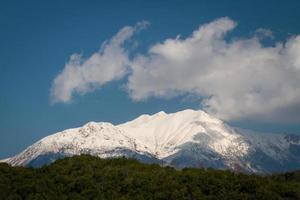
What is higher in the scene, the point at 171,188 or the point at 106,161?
the point at 106,161

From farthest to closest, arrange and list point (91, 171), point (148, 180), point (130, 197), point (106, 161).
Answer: point (106, 161) → point (91, 171) → point (148, 180) → point (130, 197)

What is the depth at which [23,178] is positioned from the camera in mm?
111188

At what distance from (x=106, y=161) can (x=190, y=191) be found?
31593 millimetres

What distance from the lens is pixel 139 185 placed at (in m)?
104

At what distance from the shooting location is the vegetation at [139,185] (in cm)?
9794

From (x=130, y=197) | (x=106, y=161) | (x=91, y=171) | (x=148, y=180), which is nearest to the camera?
(x=130, y=197)

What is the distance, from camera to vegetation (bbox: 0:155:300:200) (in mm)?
97938

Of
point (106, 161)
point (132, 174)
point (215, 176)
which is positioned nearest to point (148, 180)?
point (132, 174)

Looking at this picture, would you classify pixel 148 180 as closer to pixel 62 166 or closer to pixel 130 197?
pixel 130 197

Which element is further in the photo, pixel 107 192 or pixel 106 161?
pixel 106 161

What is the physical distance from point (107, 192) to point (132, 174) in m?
9.60

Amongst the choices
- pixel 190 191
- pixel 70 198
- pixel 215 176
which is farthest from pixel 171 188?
pixel 70 198

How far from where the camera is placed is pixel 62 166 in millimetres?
121250

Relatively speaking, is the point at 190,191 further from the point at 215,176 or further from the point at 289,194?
the point at 289,194
